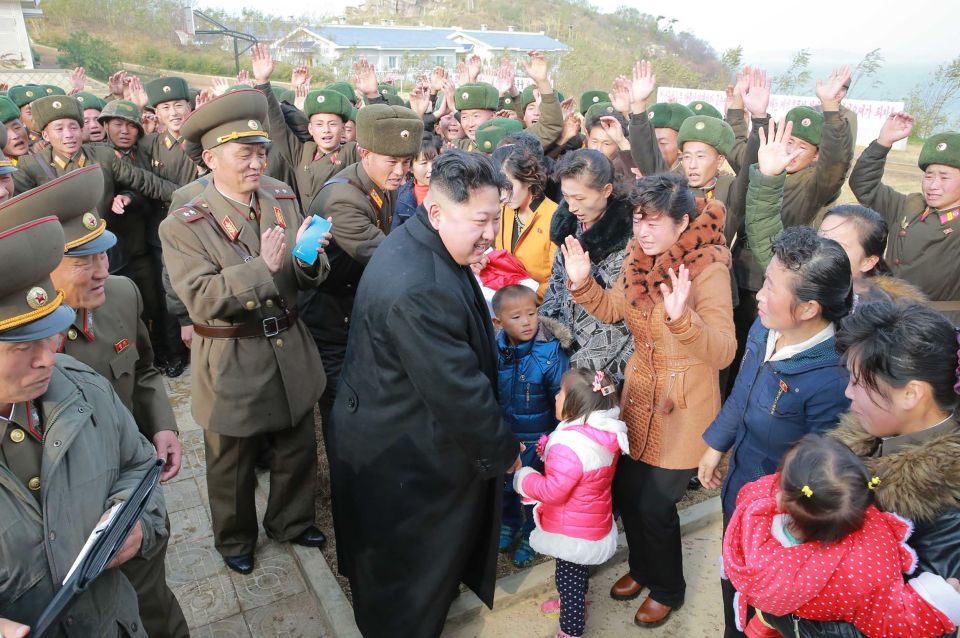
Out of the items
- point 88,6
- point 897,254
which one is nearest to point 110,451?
point 897,254

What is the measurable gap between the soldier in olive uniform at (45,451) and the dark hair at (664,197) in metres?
2.18

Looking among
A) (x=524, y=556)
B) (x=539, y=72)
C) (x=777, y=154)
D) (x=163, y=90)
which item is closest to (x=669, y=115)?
(x=539, y=72)

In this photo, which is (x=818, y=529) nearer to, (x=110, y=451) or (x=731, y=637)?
(x=731, y=637)

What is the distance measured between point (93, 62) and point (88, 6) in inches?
428

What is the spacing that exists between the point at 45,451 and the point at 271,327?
5.11 feet

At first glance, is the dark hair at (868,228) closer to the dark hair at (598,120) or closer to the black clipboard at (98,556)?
the dark hair at (598,120)

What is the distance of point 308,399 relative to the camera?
3.34 metres

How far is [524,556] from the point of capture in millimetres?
3559

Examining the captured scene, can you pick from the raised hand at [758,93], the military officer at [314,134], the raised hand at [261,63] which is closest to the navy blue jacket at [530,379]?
the raised hand at [758,93]

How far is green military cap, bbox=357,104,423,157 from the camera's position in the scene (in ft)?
12.0

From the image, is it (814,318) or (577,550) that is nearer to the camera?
(814,318)

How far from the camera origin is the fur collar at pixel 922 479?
1542mm

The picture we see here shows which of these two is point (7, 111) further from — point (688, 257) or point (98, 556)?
point (688, 257)

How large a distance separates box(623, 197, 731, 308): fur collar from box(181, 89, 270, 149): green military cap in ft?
6.62
